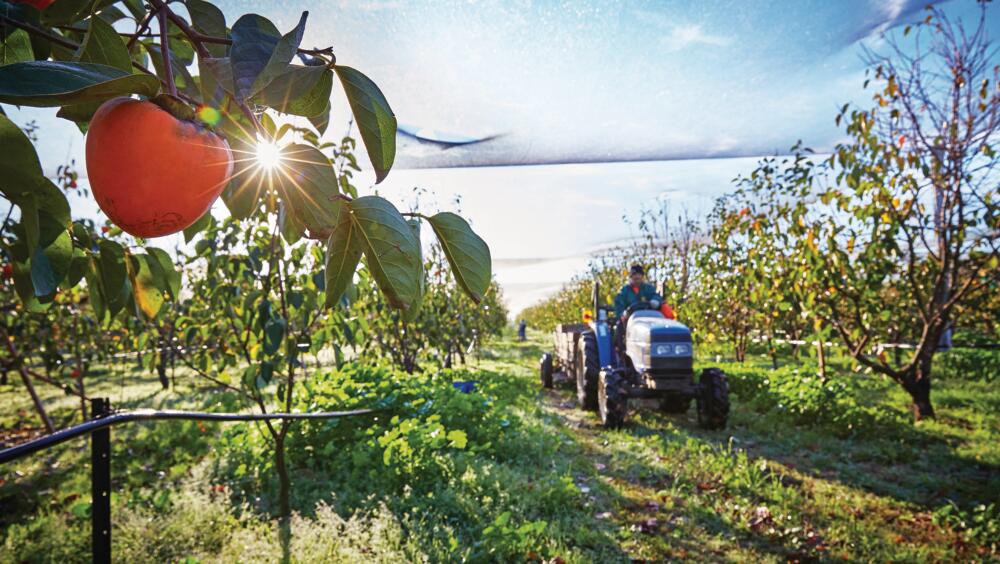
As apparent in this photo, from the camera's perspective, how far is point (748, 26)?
11.8 feet

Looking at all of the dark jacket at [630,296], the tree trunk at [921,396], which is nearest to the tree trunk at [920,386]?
the tree trunk at [921,396]

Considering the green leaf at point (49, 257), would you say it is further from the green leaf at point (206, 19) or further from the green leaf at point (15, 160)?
the green leaf at point (206, 19)

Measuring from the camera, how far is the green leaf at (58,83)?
0.32 meters

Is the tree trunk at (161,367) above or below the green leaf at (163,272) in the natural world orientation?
below

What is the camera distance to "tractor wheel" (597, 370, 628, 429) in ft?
17.6

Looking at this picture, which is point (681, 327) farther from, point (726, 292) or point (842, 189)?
point (726, 292)

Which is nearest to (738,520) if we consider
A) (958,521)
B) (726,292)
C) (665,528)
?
(665,528)

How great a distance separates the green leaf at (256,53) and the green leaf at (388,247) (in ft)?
0.45

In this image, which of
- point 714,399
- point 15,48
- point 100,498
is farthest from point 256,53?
point 714,399

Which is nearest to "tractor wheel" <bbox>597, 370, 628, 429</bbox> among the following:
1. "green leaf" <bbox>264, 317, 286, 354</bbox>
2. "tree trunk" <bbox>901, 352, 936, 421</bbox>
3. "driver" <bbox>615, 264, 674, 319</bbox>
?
"driver" <bbox>615, 264, 674, 319</bbox>

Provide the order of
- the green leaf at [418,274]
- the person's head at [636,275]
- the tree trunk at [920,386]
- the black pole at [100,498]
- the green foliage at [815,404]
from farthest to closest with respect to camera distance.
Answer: the person's head at [636,275]
the tree trunk at [920,386]
the green foliage at [815,404]
the black pole at [100,498]
the green leaf at [418,274]

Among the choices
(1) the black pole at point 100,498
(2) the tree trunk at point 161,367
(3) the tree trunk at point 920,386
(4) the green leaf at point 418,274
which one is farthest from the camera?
(3) the tree trunk at point 920,386

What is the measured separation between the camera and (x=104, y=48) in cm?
49

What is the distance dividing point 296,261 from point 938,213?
6.06m
